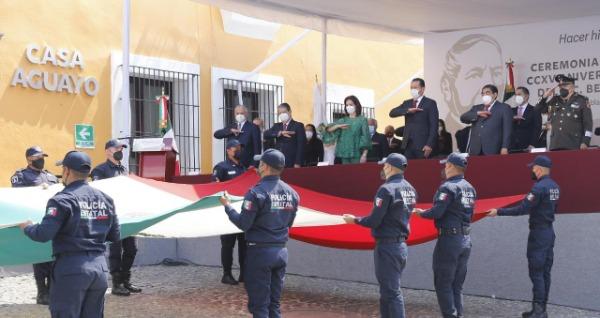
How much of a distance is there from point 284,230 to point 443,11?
7413mm

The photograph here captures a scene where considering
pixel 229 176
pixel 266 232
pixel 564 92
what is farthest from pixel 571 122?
pixel 266 232

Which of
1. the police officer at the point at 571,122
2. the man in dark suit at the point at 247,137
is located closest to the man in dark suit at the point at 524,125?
the police officer at the point at 571,122

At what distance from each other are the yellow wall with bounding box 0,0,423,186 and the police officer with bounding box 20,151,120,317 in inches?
239

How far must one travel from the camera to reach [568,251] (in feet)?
29.5

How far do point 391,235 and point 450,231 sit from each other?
0.73 metres

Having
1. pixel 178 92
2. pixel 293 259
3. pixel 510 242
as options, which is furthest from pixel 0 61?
A: pixel 510 242

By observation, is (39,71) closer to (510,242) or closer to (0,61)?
(0,61)

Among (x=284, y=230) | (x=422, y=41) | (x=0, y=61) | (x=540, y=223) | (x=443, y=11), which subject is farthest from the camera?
(x=422, y=41)

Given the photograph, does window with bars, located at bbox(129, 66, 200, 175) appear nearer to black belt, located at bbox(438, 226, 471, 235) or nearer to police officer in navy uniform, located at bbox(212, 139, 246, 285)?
police officer in navy uniform, located at bbox(212, 139, 246, 285)

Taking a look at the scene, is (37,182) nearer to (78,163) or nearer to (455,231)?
(78,163)

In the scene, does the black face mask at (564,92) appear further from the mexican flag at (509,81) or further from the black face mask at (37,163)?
the black face mask at (37,163)

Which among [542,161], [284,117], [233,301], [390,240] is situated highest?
[284,117]

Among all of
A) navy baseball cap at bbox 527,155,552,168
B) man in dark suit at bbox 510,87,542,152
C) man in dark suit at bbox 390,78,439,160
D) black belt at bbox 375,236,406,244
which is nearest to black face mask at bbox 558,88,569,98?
man in dark suit at bbox 510,87,542,152

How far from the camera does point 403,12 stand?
13.7m
